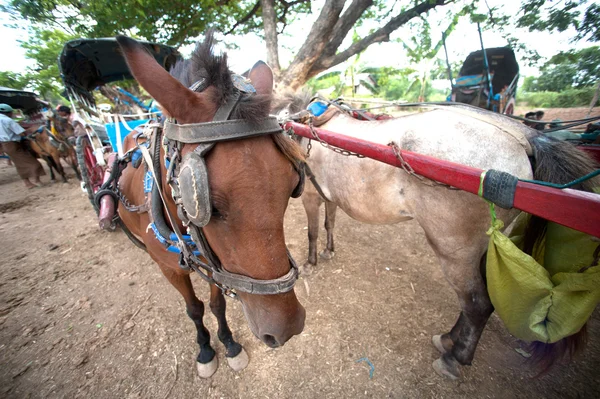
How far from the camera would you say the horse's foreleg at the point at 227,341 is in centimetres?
215

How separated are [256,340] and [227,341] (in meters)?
0.31

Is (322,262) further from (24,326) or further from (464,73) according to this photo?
(464,73)

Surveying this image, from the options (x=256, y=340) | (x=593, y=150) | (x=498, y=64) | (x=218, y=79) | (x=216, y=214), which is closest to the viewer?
(x=216, y=214)

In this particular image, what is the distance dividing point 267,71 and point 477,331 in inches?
103

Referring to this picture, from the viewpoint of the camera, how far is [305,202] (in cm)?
331

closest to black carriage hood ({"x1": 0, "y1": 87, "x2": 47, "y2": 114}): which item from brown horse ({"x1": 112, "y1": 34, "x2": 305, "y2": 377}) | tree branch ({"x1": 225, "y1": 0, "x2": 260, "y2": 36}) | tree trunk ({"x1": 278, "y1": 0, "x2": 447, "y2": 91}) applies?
tree branch ({"x1": 225, "y1": 0, "x2": 260, "y2": 36})

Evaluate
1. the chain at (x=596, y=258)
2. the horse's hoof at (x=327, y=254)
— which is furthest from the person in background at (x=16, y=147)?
the chain at (x=596, y=258)

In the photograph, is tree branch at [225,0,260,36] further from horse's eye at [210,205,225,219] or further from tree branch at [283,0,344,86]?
horse's eye at [210,205,225,219]

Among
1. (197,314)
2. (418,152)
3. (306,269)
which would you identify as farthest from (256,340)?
(418,152)

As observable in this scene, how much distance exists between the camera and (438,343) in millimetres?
2213

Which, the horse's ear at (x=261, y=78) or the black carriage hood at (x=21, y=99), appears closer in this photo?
the horse's ear at (x=261, y=78)

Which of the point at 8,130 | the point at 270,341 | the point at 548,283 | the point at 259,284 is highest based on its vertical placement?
the point at 8,130

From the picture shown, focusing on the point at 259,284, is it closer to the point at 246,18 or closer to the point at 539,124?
the point at 539,124

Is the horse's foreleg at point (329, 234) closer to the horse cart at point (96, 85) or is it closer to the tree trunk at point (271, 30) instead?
the horse cart at point (96, 85)
